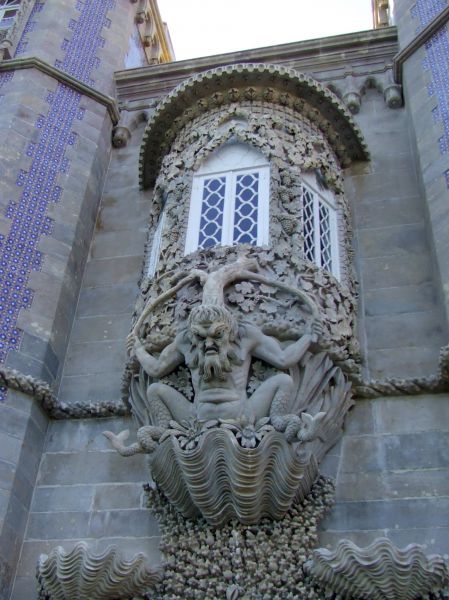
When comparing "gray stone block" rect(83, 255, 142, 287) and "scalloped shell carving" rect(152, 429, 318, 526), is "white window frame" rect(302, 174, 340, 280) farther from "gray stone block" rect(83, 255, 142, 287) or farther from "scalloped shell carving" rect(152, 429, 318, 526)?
"scalloped shell carving" rect(152, 429, 318, 526)

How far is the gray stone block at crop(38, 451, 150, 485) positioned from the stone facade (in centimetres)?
2

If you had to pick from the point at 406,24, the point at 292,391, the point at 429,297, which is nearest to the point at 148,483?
the point at 292,391

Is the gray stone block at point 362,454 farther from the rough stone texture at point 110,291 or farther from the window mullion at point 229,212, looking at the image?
the rough stone texture at point 110,291

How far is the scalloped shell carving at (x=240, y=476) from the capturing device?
7098 mm

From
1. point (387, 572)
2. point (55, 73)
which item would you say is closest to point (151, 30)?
point (55, 73)

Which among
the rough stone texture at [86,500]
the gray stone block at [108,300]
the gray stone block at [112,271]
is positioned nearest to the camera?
the rough stone texture at [86,500]

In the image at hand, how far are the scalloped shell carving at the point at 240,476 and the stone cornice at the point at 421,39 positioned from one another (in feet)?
22.7

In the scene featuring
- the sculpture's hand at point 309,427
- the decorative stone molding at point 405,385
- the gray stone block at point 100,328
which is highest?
the gray stone block at point 100,328

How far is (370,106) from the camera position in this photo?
12.1m

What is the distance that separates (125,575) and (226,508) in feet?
3.44

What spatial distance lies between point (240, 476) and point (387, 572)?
1.46m

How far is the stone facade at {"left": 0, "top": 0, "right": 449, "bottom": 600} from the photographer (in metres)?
7.96

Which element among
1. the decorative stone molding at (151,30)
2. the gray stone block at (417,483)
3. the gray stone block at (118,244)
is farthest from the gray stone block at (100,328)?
the decorative stone molding at (151,30)

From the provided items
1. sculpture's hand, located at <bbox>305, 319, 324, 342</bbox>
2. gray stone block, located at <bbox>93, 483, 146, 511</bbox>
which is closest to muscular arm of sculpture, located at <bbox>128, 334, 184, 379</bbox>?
gray stone block, located at <bbox>93, 483, 146, 511</bbox>
